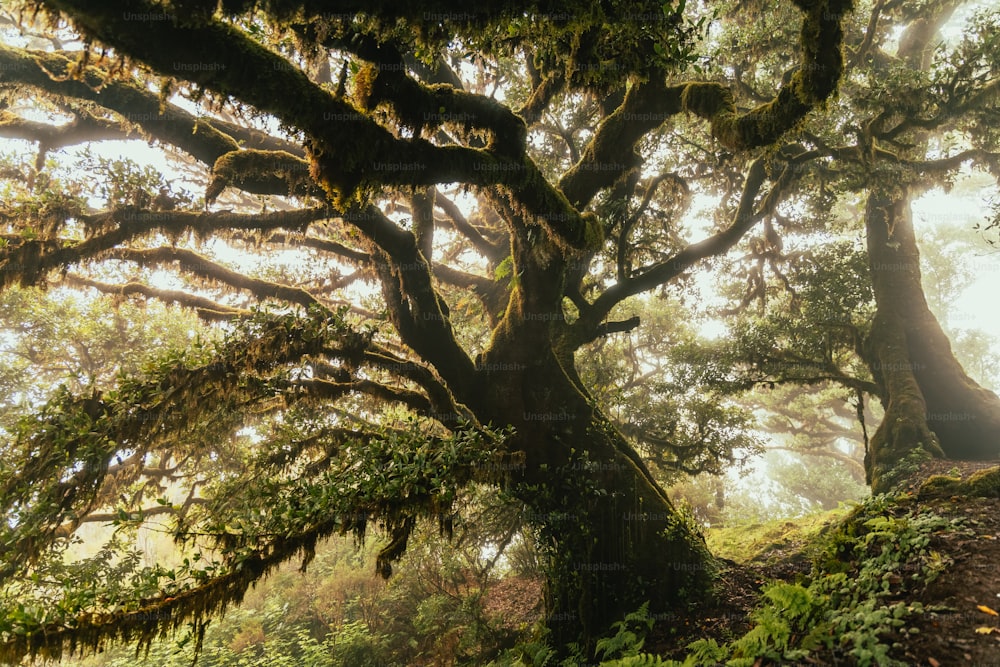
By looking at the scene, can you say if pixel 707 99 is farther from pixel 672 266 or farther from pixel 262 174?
pixel 262 174

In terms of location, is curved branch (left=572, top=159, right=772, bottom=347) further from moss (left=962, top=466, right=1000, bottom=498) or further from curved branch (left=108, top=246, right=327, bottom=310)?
moss (left=962, top=466, right=1000, bottom=498)

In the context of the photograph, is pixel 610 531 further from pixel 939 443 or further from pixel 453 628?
pixel 939 443

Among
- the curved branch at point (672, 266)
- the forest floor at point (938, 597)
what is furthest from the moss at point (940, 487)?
the curved branch at point (672, 266)

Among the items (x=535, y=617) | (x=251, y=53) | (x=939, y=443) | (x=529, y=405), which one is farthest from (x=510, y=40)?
(x=939, y=443)

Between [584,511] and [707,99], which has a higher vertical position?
A: [707,99]

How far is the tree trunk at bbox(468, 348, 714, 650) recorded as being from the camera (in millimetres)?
7664

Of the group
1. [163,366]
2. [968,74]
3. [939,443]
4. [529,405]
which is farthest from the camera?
[939,443]

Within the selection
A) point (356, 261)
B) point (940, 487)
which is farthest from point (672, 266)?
point (356, 261)

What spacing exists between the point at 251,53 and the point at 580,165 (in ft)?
19.0

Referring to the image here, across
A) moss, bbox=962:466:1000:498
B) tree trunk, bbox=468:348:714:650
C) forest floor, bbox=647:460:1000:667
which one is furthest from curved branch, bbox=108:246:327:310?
moss, bbox=962:466:1000:498

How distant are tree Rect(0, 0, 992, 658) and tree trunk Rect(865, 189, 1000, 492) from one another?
523cm

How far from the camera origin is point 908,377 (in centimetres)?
1221

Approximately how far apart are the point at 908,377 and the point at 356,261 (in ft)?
46.1

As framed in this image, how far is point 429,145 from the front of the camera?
18.6 feet
